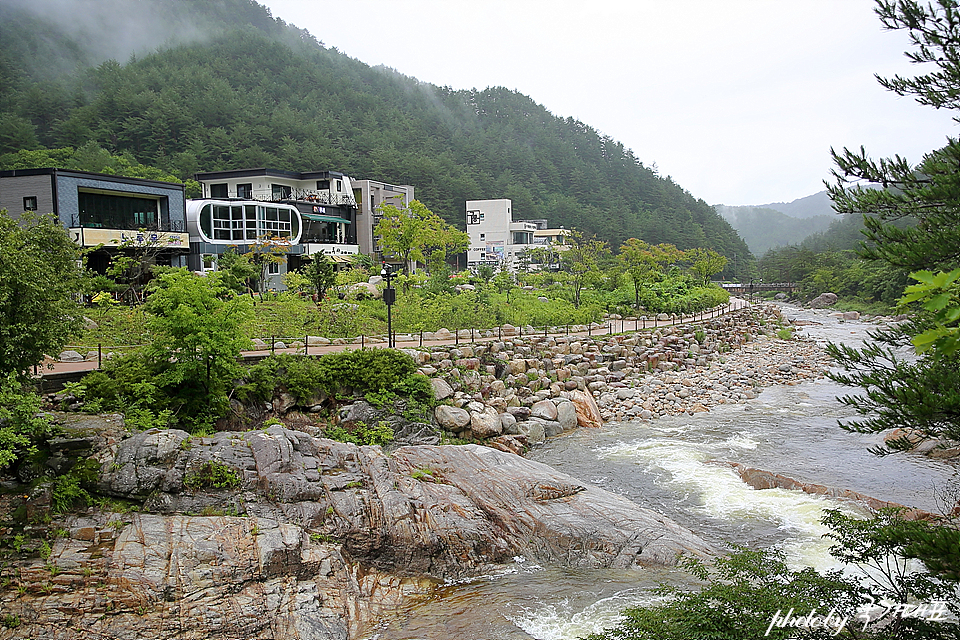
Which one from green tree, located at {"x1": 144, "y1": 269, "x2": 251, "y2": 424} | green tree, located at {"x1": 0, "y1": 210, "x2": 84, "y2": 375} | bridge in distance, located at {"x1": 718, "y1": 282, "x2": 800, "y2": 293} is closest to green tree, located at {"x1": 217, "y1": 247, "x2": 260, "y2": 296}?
green tree, located at {"x1": 144, "y1": 269, "x2": 251, "y2": 424}

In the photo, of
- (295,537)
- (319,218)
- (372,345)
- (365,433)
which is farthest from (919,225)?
(319,218)

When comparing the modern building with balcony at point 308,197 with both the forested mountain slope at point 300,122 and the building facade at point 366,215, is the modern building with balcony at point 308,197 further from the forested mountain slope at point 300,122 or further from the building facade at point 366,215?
the forested mountain slope at point 300,122

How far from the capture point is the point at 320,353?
18.2 meters

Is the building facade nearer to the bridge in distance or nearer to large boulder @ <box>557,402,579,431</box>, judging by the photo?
large boulder @ <box>557,402,579,431</box>

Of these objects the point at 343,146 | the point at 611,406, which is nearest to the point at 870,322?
the point at 611,406

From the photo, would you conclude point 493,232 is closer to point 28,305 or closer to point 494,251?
point 494,251

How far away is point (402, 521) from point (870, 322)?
167 feet

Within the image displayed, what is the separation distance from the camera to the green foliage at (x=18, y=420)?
348 inches

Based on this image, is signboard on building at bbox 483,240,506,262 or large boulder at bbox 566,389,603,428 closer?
large boulder at bbox 566,389,603,428

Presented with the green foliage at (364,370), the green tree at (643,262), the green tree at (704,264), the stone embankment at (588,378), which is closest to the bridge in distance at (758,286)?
the green tree at (704,264)

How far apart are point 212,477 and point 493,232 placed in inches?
2500

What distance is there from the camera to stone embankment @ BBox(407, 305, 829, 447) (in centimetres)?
1802

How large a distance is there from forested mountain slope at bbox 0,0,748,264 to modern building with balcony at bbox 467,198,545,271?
14.7ft

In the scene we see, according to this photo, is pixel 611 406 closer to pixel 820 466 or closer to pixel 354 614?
pixel 820 466
